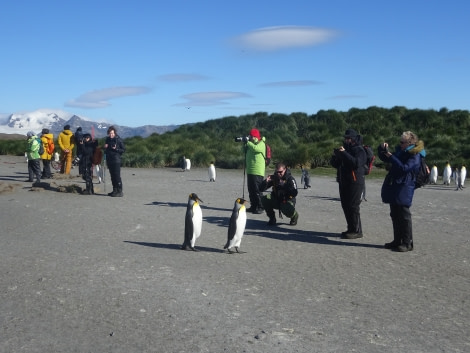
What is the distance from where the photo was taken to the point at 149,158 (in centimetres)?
2938

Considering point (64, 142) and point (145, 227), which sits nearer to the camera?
point (145, 227)

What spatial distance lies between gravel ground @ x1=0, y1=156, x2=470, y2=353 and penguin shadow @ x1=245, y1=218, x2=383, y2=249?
2 cm

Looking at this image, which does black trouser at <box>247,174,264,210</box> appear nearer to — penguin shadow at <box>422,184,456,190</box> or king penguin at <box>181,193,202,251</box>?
king penguin at <box>181,193,202,251</box>

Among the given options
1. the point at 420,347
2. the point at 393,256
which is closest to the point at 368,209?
the point at 393,256

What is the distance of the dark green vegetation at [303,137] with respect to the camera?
1129 inches

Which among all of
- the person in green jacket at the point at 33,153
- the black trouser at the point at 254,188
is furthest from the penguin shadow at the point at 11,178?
the black trouser at the point at 254,188

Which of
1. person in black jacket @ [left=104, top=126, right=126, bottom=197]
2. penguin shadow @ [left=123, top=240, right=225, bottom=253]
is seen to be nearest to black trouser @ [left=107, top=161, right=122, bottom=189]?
person in black jacket @ [left=104, top=126, right=126, bottom=197]

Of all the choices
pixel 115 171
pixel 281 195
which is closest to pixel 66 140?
pixel 115 171

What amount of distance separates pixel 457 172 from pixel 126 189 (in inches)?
416

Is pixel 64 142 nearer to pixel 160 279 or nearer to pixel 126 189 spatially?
pixel 126 189

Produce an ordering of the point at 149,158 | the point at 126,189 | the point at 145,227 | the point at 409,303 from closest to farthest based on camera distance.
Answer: the point at 409,303
the point at 145,227
the point at 126,189
the point at 149,158

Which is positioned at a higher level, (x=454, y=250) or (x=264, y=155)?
(x=264, y=155)

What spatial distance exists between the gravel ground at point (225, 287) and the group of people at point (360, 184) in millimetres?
316

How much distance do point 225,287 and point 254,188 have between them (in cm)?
552
